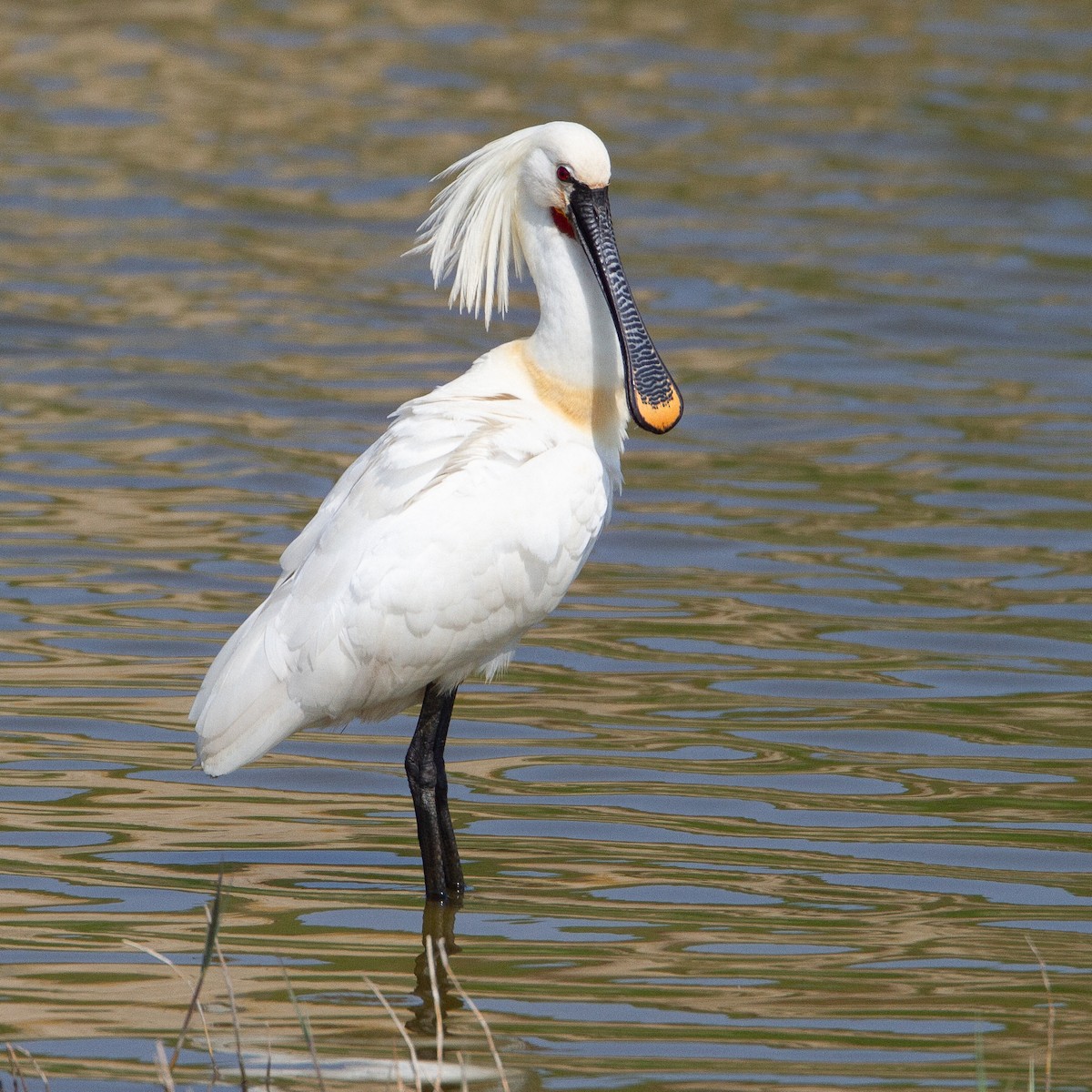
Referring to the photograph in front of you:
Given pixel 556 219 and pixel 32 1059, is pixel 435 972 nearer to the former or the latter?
pixel 32 1059

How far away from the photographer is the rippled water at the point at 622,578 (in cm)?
587

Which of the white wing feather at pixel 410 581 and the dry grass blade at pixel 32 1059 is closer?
the dry grass blade at pixel 32 1059

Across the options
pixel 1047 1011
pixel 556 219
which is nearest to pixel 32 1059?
pixel 1047 1011

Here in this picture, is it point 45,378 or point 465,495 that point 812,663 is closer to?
point 465,495

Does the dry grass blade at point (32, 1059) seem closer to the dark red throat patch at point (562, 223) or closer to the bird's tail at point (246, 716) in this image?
the bird's tail at point (246, 716)

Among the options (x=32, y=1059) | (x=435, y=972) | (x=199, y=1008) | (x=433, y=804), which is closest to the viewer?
(x=32, y=1059)

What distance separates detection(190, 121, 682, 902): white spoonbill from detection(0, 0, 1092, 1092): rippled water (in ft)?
1.68

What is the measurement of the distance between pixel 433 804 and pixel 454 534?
80cm

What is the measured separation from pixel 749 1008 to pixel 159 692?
3.19 m

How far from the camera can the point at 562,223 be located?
7.06m

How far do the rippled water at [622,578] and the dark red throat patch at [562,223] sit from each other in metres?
1.81

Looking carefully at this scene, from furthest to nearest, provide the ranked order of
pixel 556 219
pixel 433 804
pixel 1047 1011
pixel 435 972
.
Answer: pixel 556 219, pixel 433 804, pixel 1047 1011, pixel 435 972

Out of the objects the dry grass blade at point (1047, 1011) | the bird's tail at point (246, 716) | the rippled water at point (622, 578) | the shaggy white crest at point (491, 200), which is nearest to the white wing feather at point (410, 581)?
the bird's tail at point (246, 716)

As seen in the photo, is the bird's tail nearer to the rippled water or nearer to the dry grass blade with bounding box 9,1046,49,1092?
the rippled water
